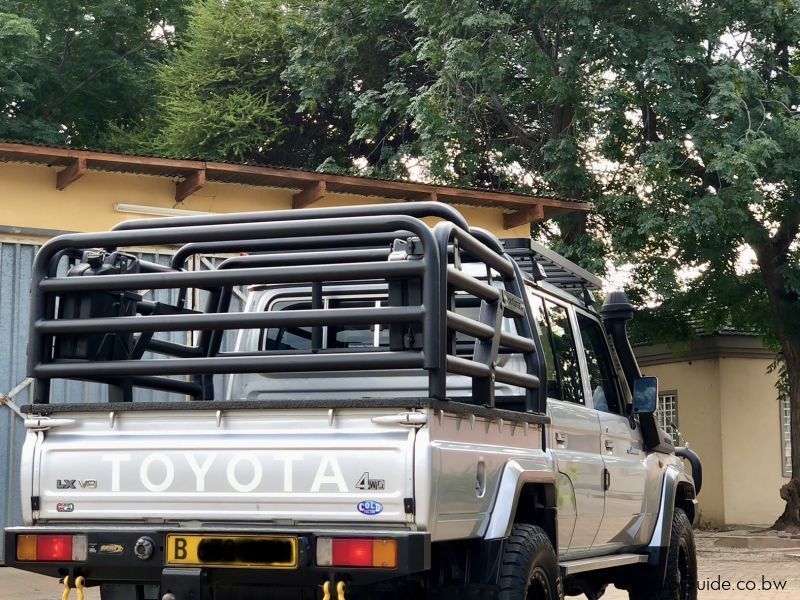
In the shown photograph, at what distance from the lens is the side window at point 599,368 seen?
7.10 metres

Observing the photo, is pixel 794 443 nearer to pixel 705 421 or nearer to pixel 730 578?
pixel 705 421

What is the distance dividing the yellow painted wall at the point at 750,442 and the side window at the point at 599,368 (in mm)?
17513

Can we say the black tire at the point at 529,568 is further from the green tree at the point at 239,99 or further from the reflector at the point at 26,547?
the green tree at the point at 239,99

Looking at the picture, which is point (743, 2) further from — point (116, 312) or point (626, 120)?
point (116, 312)

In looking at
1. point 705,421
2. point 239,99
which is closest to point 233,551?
point 705,421

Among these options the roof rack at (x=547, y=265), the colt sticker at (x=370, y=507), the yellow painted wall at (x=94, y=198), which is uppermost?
the yellow painted wall at (x=94, y=198)

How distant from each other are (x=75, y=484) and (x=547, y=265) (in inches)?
136

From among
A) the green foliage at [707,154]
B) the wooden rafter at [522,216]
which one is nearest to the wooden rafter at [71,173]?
the wooden rafter at [522,216]

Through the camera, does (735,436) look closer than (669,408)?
Yes

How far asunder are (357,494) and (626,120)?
1549cm

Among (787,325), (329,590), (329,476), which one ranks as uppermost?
(787,325)

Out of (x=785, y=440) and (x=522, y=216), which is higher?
(x=522, y=216)

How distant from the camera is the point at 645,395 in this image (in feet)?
24.2

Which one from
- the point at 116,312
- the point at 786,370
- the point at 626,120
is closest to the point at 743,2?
the point at 626,120
